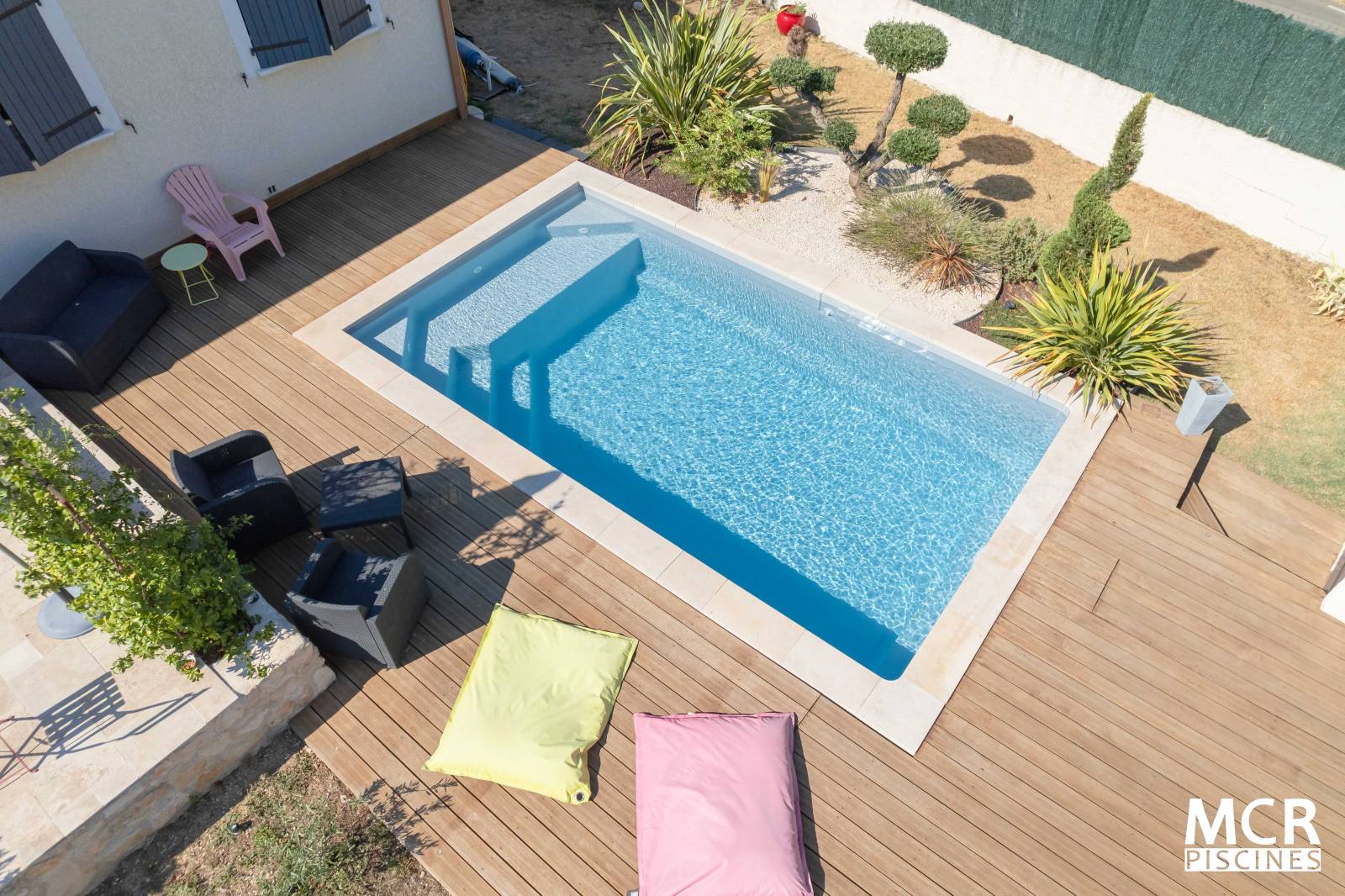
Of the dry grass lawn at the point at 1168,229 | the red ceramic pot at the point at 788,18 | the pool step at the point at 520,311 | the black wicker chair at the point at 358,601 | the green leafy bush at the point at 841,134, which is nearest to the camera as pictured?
the black wicker chair at the point at 358,601

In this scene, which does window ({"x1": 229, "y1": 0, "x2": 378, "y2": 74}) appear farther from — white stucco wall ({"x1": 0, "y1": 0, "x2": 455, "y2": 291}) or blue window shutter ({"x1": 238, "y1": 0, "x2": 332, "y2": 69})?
white stucco wall ({"x1": 0, "y1": 0, "x2": 455, "y2": 291})

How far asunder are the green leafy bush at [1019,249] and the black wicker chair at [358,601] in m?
7.17

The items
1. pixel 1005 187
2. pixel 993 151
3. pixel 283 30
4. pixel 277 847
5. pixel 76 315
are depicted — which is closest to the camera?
pixel 277 847

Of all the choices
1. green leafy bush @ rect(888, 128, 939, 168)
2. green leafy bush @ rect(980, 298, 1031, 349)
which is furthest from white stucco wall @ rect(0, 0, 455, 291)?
green leafy bush @ rect(980, 298, 1031, 349)

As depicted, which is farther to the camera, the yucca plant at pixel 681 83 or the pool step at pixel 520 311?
the yucca plant at pixel 681 83

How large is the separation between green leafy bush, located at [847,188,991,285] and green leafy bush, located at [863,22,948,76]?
4.80 ft

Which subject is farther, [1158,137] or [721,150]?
[1158,137]

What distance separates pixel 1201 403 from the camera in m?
6.83

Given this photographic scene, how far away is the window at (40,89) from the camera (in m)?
6.70

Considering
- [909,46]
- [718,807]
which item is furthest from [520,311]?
[718,807]

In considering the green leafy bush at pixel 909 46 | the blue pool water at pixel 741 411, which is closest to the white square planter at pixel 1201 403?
the blue pool water at pixel 741 411

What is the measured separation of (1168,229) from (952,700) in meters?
7.86

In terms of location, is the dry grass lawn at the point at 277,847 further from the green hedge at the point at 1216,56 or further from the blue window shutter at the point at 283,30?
the green hedge at the point at 1216,56

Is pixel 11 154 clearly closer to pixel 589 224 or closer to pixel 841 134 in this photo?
pixel 589 224
